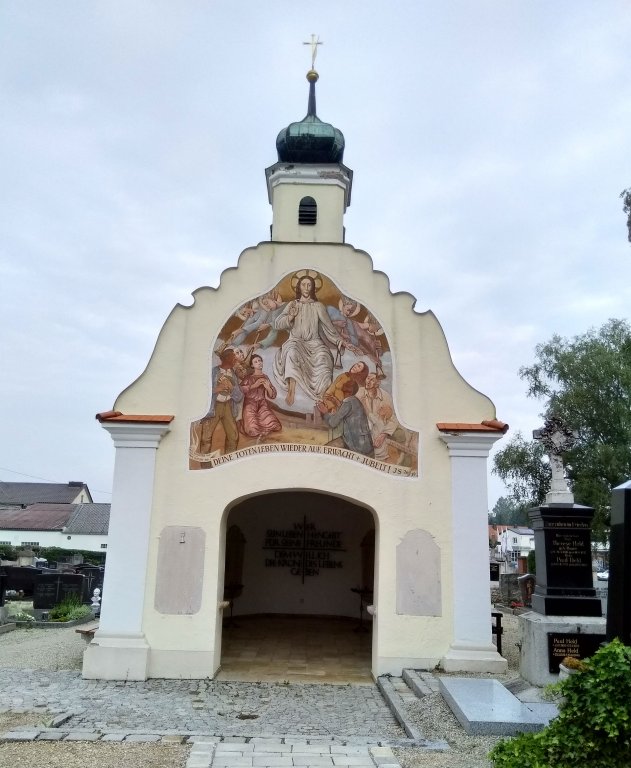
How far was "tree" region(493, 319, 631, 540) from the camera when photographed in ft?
82.8

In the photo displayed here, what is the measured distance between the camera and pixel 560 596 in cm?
927

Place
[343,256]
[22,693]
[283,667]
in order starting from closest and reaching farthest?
[22,693] → [283,667] → [343,256]

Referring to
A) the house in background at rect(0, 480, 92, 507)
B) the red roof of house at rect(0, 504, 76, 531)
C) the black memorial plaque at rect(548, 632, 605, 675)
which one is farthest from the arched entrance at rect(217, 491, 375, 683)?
the house in background at rect(0, 480, 92, 507)

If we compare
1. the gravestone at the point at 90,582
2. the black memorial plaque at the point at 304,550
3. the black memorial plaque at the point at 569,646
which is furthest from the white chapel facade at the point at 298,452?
the gravestone at the point at 90,582

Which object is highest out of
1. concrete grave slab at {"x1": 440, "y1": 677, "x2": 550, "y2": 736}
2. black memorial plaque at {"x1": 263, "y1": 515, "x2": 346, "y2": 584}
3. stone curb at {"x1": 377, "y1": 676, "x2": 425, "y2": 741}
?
black memorial plaque at {"x1": 263, "y1": 515, "x2": 346, "y2": 584}

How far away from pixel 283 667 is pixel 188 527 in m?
3.04

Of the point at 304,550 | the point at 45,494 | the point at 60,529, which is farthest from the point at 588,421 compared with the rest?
the point at 45,494

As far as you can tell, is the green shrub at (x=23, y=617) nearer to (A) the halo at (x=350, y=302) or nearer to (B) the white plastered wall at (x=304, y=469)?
(B) the white plastered wall at (x=304, y=469)

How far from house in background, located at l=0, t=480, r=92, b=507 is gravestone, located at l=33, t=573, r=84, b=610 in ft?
153

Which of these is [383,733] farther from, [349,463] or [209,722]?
[349,463]

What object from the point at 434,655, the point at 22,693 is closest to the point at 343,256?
the point at 434,655

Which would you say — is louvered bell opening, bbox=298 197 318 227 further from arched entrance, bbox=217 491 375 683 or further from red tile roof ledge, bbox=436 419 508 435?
arched entrance, bbox=217 491 375 683

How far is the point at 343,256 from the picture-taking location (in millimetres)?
12125

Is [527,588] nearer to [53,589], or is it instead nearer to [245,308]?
[245,308]
